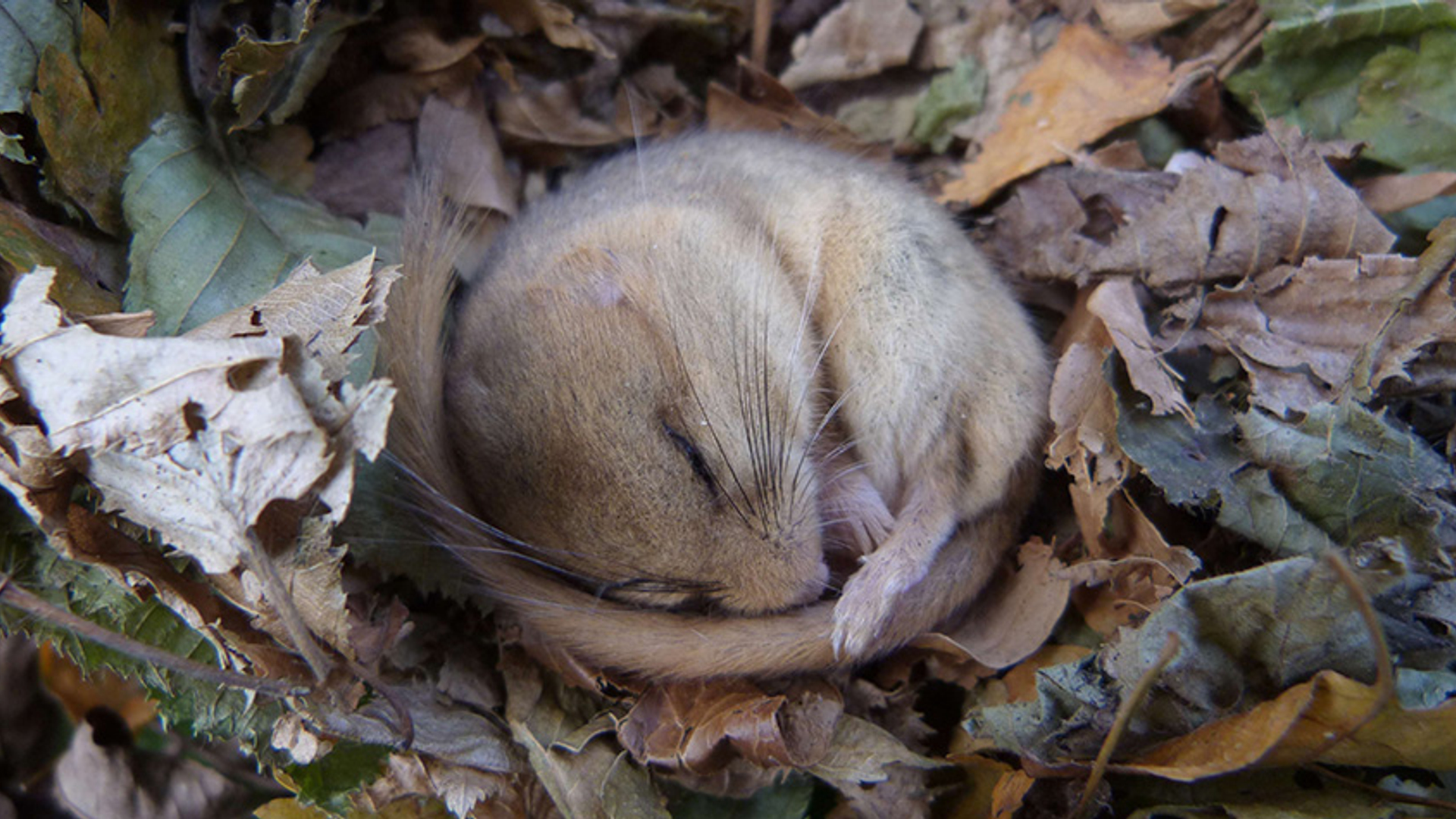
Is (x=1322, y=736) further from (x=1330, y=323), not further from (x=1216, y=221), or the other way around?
(x=1216, y=221)

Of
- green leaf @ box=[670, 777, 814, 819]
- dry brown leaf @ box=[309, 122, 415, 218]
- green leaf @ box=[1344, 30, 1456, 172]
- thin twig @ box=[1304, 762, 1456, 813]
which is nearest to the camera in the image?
thin twig @ box=[1304, 762, 1456, 813]

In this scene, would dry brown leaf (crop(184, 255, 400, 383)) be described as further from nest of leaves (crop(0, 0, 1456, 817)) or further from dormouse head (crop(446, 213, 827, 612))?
dormouse head (crop(446, 213, 827, 612))

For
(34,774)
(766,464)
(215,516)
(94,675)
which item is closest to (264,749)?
(94,675)

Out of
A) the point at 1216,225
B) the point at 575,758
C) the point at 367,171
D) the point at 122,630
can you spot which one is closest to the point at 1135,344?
the point at 1216,225

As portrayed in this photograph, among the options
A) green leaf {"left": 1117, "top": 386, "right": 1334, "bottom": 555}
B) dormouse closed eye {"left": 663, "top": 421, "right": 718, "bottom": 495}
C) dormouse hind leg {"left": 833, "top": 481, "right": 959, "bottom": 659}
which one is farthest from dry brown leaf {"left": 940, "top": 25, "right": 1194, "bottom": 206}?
dormouse closed eye {"left": 663, "top": 421, "right": 718, "bottom": 495}

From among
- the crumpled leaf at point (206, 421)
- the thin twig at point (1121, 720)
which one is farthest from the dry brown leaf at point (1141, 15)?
the crumpled leaf at point (206, 421)
